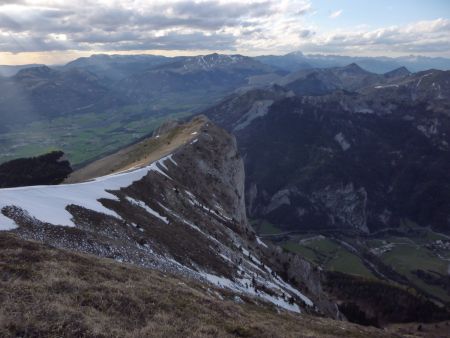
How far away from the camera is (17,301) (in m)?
21.1

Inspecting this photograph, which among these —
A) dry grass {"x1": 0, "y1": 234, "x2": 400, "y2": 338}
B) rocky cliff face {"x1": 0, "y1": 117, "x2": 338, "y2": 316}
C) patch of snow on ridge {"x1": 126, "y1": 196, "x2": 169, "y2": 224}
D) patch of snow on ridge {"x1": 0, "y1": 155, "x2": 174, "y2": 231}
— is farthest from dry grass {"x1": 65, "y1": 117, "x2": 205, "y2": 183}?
dry grass {"x1": 0, "y1": 234, "x2": 400, "y2": 338}

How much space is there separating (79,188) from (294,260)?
223 ft

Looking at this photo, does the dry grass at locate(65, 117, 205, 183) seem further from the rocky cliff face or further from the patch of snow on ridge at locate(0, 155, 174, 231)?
the patch of snow on ridge at locate(0, 155, 174, 231)

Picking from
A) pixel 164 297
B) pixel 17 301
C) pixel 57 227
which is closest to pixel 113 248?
pixel 57 227

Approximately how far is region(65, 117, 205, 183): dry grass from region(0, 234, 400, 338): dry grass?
77.8 metres

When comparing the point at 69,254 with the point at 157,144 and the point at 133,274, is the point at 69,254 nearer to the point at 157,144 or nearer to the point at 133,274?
the point at 133,274

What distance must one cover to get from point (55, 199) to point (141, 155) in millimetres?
80136

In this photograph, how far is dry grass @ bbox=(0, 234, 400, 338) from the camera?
20000 millimetres

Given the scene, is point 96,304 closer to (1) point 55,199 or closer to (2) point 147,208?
(1) point 55,199

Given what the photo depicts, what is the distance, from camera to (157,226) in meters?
59.5

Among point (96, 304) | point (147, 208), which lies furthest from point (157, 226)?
point (96, 304)

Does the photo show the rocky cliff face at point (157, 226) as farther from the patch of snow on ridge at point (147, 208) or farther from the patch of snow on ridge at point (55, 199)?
the patch of snow on ridge at point (55, 199)

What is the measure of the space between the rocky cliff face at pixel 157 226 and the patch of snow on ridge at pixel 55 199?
4.3 inches

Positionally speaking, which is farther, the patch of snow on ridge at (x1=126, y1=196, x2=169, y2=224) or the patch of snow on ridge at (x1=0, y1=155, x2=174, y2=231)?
the patch of snow on ridge at (x1=126, y1=196, x2=169, y2=224)
